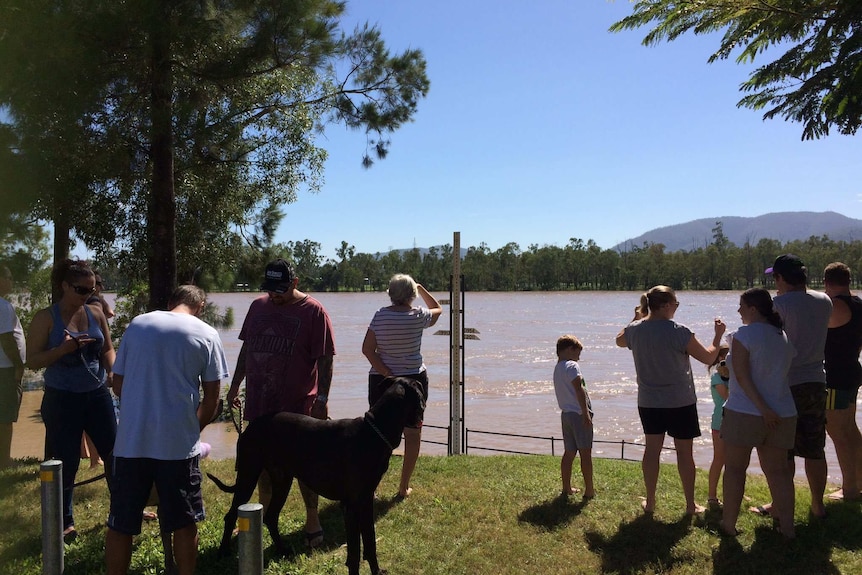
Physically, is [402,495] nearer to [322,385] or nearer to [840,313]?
[322,385]

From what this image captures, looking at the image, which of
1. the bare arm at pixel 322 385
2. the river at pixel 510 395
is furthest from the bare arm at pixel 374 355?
the river at pixel 510 395

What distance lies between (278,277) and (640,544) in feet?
10.1

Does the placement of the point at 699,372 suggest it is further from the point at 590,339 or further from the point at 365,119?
the point at 365,119

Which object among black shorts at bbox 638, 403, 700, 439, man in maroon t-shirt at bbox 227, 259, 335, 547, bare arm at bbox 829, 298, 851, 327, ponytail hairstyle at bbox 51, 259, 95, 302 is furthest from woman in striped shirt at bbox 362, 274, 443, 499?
bare arm at bbox 829, 298, 851, 327

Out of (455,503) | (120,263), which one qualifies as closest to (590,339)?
(120,263)

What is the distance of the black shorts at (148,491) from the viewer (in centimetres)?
319

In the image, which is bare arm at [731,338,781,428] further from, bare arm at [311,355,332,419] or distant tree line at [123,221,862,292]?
distant tree line at [123,221,862,292]

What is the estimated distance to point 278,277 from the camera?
3.96m

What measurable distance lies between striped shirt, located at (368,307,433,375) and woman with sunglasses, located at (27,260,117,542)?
1921 mm

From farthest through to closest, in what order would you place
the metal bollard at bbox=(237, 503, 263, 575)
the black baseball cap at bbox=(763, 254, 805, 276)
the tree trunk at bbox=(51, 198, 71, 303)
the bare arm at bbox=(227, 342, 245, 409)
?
the tree trunk at bbox=(51, 198, 71, 303), the black baseball cap at bbox=(763, 254, 805, 276), the bare arm at bbox=(227, 342, 245, 409), the metal bollard at bbox=(237, 503, 263, 575)

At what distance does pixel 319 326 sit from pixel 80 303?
156cm

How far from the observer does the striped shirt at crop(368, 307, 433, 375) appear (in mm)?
4973

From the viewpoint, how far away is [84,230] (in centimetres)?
882

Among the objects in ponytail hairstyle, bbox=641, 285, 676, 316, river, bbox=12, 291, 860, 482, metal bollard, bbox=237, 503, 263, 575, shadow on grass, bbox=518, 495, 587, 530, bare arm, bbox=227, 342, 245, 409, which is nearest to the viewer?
metal bollard, bbox=237, 503, 263, 575
